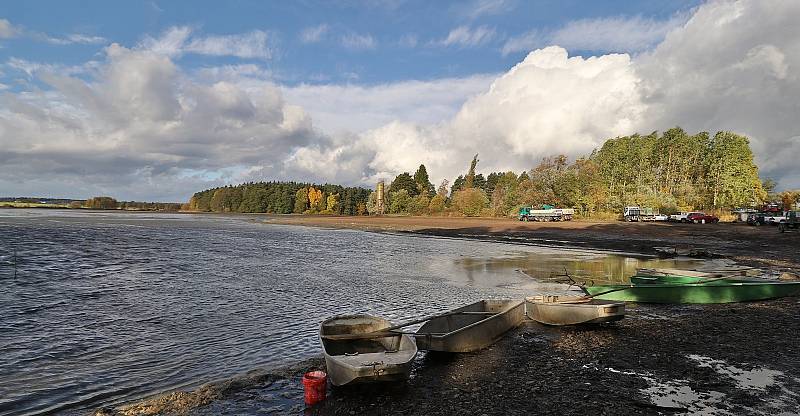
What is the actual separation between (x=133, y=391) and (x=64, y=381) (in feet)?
6.87

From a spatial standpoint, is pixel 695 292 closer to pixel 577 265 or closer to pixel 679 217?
pixel 577 265

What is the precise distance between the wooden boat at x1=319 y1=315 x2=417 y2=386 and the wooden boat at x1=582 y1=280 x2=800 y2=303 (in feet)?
33.7

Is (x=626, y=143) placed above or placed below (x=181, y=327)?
above

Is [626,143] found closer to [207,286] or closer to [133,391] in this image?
[207,286]

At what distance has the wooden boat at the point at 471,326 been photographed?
11438 millimetres

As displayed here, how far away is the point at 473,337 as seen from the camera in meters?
12.2

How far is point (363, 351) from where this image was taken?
1099cm

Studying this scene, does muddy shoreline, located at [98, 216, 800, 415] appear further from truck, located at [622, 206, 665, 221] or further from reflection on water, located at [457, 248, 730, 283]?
truck, located at [622, 206, 665, 221]

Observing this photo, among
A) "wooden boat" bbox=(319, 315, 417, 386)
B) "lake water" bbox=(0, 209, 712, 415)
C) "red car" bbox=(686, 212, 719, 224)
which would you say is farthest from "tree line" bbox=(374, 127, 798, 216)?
"wooden boat" bbox=(319, 315, 417, 386)

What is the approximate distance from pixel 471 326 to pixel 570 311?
408 cm

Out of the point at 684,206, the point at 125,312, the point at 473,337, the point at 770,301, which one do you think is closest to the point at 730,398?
the point at 473,337

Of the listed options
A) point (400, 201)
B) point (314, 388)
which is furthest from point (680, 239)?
point (400, 201)

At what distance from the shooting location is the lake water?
11539mm

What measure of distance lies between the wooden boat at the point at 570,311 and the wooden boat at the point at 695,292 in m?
3.53
